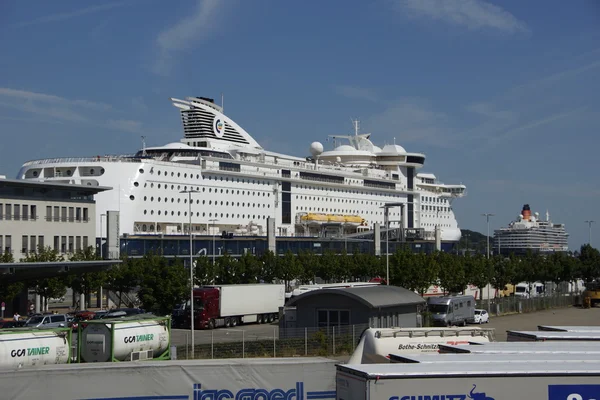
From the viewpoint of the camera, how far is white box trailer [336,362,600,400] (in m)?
9.12

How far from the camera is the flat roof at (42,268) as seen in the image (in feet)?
81.8

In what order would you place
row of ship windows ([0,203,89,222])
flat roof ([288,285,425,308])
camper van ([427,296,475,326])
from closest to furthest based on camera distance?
flat roof ([288,285,425,308]) < camper van ([427,296,475,326]) < row of ship windows ([0,203,89,222])

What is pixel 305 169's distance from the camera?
82.2 meters

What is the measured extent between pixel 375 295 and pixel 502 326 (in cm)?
1154

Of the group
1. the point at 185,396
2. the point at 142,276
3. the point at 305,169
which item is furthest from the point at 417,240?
the point at 185,396

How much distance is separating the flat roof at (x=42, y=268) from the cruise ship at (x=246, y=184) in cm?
2373

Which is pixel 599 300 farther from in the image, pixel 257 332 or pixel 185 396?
pixel 185 396

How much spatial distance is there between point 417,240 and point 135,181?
38.5m

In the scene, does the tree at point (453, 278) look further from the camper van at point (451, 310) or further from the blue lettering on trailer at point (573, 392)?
the blue lettering on trailer at point (573, 392)

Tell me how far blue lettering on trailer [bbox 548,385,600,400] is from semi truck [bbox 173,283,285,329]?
2701 cm

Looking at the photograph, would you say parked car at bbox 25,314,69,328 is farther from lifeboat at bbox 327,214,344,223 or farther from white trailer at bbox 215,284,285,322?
lifeboat at bbox 327,214,344,223

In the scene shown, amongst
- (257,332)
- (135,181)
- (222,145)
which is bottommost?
(257,332)


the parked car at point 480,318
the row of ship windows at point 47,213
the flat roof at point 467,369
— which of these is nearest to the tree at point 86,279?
the row of ship windows at point 47,213

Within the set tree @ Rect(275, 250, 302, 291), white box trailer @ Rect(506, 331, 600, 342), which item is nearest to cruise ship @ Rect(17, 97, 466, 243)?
tree @ Rect(275, 250, 302, 291)
